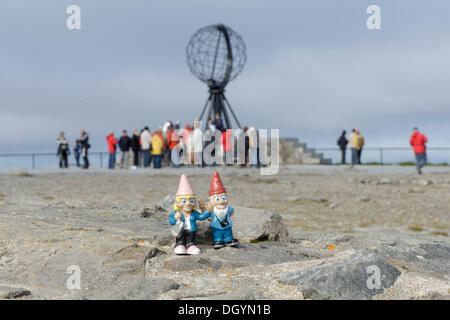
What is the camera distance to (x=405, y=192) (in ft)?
44.6

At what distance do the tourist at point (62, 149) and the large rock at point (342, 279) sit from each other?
19.3 meters

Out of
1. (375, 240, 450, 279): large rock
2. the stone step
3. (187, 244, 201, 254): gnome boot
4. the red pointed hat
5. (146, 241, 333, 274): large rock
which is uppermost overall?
the stone step

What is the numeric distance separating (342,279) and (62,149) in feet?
65.5

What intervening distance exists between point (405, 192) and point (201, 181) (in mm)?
5746

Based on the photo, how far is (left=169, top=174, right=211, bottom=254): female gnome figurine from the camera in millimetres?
4250

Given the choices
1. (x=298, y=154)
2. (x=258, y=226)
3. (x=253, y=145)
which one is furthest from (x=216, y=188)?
(x=298, y=154)

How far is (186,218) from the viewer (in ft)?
14.3

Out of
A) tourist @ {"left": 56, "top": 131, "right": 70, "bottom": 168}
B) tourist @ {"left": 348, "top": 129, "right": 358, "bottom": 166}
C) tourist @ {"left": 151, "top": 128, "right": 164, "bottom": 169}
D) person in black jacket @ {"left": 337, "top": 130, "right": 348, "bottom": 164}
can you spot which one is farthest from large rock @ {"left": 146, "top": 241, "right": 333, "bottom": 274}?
person in black jacket @ {"left": 337, "top": 130, "right": 348, "bottom": 164}

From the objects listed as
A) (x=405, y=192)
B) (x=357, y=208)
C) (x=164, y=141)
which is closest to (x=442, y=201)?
(x=405, y=192)

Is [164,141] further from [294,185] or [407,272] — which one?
[407,272]

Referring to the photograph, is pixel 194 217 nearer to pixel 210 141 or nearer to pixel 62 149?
pixel 210 141

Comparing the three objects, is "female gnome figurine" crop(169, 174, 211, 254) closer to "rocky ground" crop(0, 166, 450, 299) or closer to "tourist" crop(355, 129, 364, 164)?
"rocky ground" crop(0, 166, 450, 299)

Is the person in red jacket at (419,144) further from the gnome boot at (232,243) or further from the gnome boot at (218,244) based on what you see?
the gnome boot at (218,244)

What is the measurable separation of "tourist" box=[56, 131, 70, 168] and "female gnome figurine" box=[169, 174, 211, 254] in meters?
18.3
